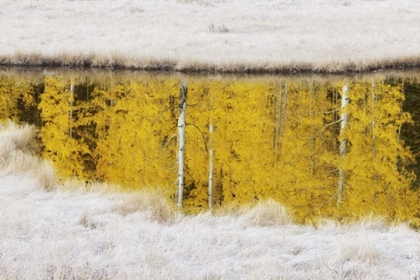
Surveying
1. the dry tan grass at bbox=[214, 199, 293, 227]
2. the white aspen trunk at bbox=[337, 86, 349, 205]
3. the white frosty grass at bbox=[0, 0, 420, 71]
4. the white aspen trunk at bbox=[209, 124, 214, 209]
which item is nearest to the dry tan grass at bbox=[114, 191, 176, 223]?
the dry tan grass at bbox=[214, 199, 293, 227]

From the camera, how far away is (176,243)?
565 centimetres

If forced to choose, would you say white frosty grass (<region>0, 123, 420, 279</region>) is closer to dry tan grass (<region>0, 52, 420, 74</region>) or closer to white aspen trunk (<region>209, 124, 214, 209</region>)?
Answer: white aspen trunk (<region>209, 124, 214, 209</region>)

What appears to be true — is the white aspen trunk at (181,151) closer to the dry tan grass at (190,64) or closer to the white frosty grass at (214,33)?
the dry tan grass at (190,64)

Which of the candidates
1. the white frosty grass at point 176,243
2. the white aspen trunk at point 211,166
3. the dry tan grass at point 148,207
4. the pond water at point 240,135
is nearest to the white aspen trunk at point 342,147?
the pond water at point 240,135

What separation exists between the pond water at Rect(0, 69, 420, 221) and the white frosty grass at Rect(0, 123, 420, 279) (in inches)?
56.4

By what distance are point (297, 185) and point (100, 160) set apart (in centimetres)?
466

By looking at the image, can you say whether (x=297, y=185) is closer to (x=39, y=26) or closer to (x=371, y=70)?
(x=371, y=70)

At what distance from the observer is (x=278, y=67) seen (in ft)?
73.4

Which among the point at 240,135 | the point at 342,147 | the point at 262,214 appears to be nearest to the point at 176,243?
the point at 262,214

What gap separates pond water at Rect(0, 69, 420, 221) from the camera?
10.2 meters

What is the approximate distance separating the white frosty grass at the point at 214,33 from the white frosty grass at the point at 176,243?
1592cm

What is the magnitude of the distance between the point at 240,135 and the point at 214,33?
54.3 ft

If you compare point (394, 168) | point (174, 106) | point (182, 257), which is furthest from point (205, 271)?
point (174, 106)

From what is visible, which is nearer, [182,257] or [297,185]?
[182,257]
